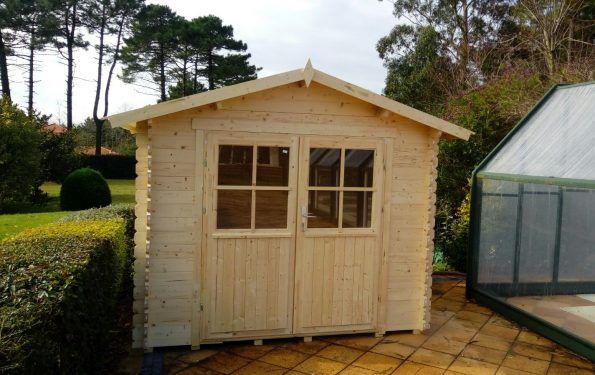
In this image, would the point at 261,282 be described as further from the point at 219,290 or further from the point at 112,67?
the point at 112,67

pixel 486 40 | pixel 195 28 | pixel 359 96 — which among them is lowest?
pixel 359 96

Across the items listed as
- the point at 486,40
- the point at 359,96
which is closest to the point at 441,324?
the point at 359,96

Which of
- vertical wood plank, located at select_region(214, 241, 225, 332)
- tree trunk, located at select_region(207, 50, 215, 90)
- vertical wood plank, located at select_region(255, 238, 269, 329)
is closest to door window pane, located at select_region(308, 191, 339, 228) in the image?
vertical wood plank, located at select_region(255, 238, 269, 329)

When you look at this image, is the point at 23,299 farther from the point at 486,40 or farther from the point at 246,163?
the point at 486,40

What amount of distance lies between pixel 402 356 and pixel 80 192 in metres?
13.7

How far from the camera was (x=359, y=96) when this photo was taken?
4.41 m

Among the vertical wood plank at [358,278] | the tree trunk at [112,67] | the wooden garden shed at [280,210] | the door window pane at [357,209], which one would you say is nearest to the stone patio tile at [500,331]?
the wooden garden shed at [280,210]

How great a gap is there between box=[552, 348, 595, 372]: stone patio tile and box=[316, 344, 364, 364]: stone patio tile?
181 cm

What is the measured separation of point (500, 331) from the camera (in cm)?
512

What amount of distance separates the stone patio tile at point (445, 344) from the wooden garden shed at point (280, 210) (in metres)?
0.41

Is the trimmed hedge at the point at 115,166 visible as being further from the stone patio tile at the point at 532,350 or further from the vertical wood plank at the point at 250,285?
the stone patio tile at the point at 532,350

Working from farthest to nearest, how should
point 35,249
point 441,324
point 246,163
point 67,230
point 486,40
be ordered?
1. point 486,40
2. point 441,324
3. point 67,230
4. point 246,163
5. point 35,249

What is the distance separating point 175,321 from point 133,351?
0.47 meters

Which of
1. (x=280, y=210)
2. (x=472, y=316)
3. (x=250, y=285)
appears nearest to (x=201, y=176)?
(x=280, y=210)
